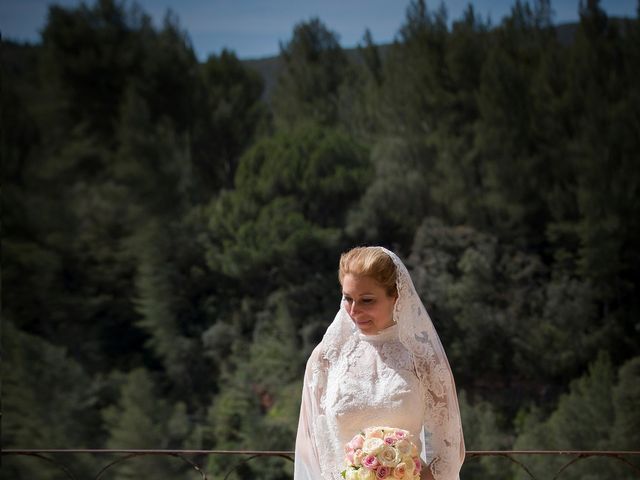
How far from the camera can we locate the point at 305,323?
14.5m

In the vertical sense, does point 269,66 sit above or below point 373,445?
above

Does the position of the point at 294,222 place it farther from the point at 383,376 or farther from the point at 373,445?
the point at 373,445

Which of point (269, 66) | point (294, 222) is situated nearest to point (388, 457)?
point (294, 222)

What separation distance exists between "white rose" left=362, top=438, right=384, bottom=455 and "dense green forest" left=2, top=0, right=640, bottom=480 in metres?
11.8

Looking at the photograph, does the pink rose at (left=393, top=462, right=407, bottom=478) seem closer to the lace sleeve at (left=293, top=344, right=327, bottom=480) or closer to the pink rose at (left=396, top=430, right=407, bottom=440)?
the pink rose at (left=396, top=430, right=407, bottom=440)

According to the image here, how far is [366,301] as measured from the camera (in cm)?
161

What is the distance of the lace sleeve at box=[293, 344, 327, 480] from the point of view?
1.67 m

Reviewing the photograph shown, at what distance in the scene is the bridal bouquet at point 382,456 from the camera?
58.2 inches

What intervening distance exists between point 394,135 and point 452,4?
256cm

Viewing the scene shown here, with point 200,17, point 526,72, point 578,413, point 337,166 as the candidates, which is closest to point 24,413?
point 337,166

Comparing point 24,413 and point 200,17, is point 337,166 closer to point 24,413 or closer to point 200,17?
point 200,17

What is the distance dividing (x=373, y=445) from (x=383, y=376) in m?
0.16

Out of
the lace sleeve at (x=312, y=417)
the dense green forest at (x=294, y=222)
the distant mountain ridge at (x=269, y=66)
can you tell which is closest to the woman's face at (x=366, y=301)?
the lace sleeve at (x=312, y=417)

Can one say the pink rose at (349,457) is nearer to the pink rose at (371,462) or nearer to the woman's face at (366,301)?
the pink rose at (371,462)
